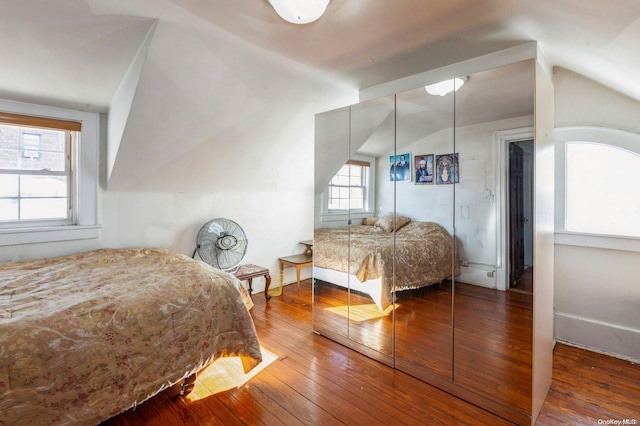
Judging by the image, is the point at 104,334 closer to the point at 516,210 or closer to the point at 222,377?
the point at 222,377

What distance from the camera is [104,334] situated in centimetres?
152

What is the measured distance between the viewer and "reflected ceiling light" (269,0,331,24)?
1.54 meters

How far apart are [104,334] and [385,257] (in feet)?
5.96

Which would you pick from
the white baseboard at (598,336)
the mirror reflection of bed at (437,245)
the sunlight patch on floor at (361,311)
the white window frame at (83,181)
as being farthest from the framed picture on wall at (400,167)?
the white window frame at (83,181)

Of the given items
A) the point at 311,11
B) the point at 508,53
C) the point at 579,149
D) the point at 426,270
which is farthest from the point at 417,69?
the point at 426,270

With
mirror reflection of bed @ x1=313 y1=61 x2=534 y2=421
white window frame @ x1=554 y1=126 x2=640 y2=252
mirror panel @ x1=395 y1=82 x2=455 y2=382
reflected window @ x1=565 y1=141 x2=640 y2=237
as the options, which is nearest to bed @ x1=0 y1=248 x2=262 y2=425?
mirror reflection of bed @ x1=313 y1=61 x2=534 y2=421

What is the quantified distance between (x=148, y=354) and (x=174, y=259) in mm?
1038

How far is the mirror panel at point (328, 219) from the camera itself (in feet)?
8.76

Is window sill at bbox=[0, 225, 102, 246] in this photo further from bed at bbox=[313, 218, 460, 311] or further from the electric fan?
bed at bbox=[313, 218, 460, 311]

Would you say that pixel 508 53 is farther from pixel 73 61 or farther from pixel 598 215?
pixel 73 61

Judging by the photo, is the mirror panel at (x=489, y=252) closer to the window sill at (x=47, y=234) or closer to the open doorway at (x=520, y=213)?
the open doorway at (x=520, y=213)

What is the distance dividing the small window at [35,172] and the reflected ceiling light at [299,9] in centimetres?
228

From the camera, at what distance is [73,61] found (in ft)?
6.92

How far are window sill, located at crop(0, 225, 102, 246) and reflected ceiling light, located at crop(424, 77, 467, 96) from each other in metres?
3.07
